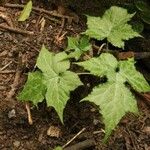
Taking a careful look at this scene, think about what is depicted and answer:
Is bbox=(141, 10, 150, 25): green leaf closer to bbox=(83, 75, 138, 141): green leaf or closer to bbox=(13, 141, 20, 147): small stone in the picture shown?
bbox=(83, 75, 138, 141): green leaf

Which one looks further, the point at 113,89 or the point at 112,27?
the point at 112,27

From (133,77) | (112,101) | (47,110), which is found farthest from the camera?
(47,110)

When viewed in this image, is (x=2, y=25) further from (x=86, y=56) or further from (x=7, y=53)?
(x=86, y=56)

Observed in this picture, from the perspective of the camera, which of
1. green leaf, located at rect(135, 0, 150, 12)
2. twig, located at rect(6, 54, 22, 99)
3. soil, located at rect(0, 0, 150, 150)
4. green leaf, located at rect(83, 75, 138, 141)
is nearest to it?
green leaf, located at rect(83, 75, 138, 141)

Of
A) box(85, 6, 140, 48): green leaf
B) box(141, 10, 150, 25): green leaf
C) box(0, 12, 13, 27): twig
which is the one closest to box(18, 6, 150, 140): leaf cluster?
box(85, 6, 140, 48): green leaf

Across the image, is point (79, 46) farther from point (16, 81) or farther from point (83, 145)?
point (83, 145)

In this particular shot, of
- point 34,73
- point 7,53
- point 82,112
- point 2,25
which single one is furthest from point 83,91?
point 2,25

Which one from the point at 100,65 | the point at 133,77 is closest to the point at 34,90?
the point at 100,65
